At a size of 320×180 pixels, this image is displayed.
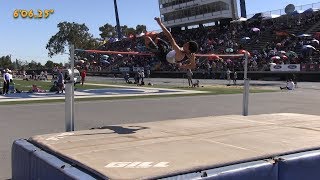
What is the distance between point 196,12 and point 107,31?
5097cm

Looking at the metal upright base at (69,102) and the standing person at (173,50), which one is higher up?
the standing person at (173,50)

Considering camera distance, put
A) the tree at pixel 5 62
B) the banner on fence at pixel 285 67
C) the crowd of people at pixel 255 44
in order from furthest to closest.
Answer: the tree at pixel 5 62, the crowd of people at pixel 255 44, the banner on fence at pixel 285 67

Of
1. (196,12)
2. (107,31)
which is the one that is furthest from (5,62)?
(196,12)

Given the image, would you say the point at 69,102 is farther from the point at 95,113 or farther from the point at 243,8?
the point at 243,8

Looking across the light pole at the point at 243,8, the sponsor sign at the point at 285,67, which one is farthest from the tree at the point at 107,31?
the sponsor sign at the point at 285,67

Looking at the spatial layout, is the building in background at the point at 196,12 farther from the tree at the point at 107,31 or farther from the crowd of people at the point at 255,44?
the tree at the point at 107,31

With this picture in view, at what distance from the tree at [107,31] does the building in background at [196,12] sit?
41.6 meters

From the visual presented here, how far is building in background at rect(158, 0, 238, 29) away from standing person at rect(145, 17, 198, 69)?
5337 centimetres

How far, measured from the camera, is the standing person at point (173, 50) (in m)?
8.85

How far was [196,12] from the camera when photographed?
66188 millimetres

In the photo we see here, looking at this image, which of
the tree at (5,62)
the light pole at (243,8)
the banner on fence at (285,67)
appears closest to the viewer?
the banner on fence at (285,67)

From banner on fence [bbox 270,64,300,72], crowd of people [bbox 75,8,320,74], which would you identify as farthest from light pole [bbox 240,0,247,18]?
banner on fence [bbox 270,64,300,72]

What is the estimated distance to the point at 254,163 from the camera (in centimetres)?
474

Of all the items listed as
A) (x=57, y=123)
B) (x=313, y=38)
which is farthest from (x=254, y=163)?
(x=313, y=38)
